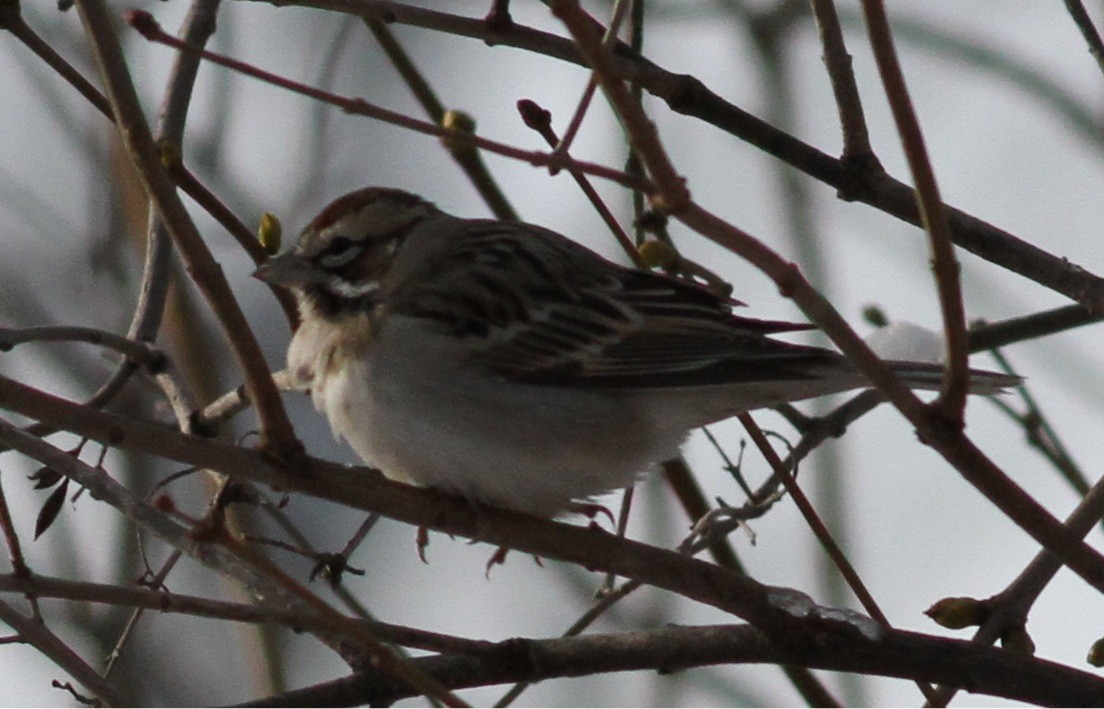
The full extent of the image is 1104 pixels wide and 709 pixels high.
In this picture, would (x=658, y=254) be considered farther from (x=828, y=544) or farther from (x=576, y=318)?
(x=576, y=318)

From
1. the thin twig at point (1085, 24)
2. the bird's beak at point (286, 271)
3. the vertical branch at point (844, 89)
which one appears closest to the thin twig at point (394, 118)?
the vertical branch at point (844, 89)

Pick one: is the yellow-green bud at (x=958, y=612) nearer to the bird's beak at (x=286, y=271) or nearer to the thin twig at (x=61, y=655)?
the thin twig at (x=61, y=655)

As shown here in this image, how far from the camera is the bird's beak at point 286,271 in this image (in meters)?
4.14

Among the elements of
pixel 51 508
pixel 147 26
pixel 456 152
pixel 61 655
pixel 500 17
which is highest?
pixel 456 152

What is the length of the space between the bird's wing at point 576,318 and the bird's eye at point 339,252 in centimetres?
19

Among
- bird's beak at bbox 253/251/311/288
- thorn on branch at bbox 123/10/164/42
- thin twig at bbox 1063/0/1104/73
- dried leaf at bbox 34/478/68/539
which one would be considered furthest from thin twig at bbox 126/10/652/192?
thin twig at bbox 1063/0/1104/73

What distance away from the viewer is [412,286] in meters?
4.43

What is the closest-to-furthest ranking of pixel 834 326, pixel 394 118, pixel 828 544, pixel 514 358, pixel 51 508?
pixel 834 326
pixel 394 118
pixel 51 508
pixel 828 544
pixel 514 358

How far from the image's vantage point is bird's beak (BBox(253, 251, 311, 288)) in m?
4.14

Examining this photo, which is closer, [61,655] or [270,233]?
[61,655]

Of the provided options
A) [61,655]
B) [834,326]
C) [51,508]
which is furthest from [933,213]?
[51,508]

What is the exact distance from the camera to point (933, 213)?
8.05 ft

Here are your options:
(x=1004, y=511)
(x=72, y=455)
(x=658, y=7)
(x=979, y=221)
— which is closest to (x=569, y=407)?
(x=979, y=221)

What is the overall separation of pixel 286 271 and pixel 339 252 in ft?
0.77
